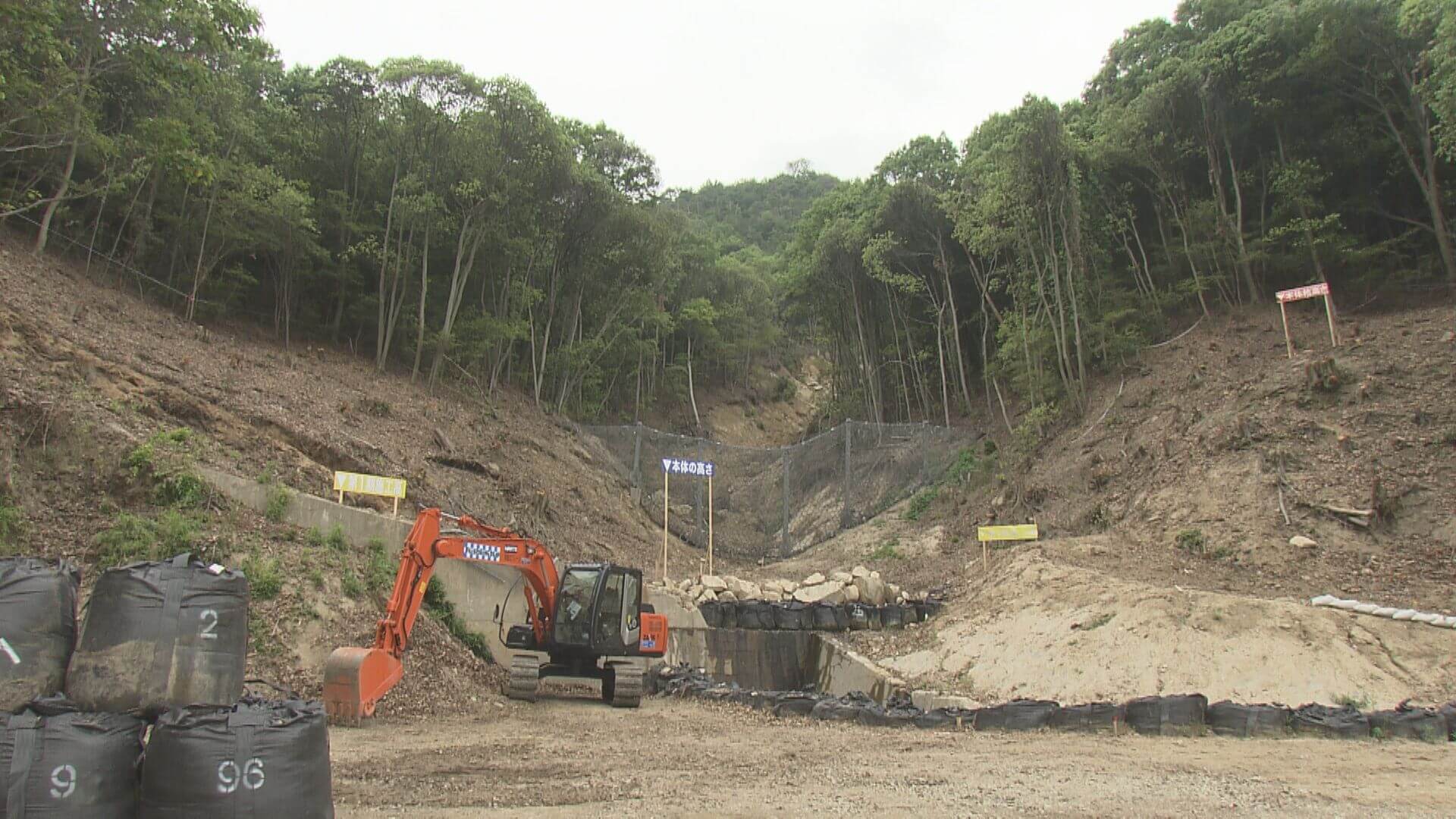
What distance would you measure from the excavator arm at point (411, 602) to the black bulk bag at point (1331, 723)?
795cm

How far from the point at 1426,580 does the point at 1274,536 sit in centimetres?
210

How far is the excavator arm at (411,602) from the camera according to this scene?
7043 millimetres

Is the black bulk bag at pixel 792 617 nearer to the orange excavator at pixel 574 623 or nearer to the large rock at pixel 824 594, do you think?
the large rock at pixel 824 594

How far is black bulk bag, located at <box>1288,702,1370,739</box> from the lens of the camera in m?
7.53

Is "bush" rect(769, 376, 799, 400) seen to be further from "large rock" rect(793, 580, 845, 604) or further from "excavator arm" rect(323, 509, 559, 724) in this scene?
"excavator arm" rect(323, 509, 559, 724)

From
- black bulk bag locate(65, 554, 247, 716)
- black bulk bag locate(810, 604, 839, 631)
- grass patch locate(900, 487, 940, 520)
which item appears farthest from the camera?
grass patch locate(900, 487, 940, 520)

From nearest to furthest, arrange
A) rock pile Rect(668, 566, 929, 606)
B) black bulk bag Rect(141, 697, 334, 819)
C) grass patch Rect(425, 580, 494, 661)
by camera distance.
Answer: black bulk bag Rect(141, 697, 334, 819), grass patch Rect(425, 580, 494, 661), rock pile Rect(668, 566, 929, 606)

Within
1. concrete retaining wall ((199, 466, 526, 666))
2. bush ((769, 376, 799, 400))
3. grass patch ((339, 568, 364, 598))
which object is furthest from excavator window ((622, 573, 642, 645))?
bush ((769, 376, 799, 400))

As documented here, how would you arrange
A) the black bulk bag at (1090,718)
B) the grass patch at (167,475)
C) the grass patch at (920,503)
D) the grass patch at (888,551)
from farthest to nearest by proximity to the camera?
the grass patch at (920,503) → the grass patch at (888,551) → the grass patch at (167,475) → the black bulk bag at (1090,718)

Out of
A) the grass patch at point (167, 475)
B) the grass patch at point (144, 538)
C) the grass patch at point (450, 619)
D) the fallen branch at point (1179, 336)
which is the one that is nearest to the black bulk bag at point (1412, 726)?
the grass patch at point (450, 619)

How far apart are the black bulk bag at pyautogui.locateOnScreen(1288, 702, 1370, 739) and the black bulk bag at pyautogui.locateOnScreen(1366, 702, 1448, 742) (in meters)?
0.09

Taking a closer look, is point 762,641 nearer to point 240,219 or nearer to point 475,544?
point 475,544

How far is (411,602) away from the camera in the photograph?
310 inches

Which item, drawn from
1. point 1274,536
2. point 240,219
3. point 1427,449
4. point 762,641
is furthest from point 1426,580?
point 240,219
